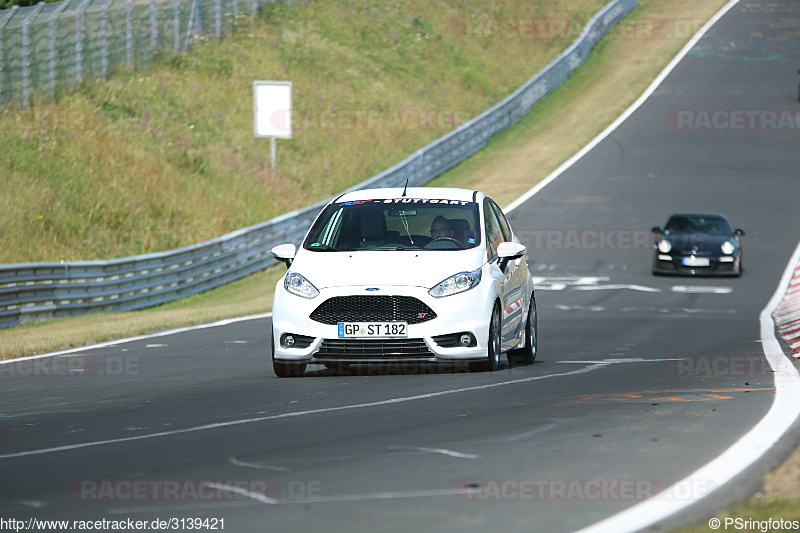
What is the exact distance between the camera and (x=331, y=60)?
1998 inches

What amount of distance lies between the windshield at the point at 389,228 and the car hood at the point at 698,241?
15747mm

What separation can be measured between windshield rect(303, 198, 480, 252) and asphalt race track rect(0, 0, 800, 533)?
1.25 metres

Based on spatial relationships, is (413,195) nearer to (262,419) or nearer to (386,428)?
(262,419)

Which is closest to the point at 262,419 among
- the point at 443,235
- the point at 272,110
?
the point at 443,235

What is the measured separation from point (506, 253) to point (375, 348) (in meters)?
1.75

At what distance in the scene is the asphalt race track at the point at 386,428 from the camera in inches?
229

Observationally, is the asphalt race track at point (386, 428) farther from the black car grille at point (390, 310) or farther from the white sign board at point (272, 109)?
the white sign board at point (272, 109)

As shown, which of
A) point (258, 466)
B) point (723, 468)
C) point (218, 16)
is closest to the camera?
point (723, 468)

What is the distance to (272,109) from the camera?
1470 inches

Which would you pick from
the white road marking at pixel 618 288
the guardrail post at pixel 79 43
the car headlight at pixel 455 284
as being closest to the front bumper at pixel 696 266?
the white road marking at pixel 618 288

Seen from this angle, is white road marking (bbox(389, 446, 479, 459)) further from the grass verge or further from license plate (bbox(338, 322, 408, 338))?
the grass verge

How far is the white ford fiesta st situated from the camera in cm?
1125

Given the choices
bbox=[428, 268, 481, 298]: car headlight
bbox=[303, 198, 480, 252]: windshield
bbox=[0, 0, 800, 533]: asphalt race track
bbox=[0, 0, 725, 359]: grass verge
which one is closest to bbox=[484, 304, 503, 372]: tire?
bbox=[0, 0, 800, 533]: asphalt race track

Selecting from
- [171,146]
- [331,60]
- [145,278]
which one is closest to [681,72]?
[331,60]
